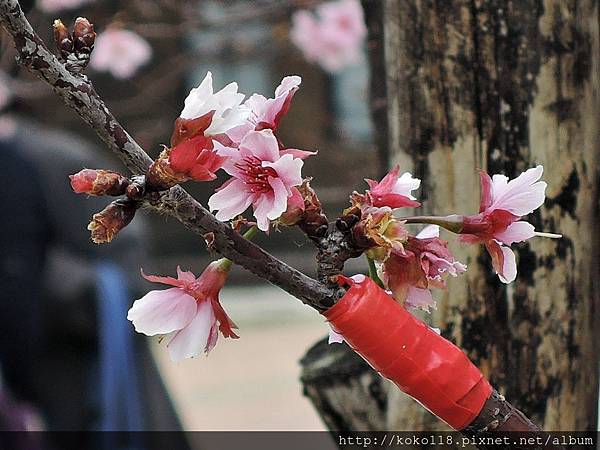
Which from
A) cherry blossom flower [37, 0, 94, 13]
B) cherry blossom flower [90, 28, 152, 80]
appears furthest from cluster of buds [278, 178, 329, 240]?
cherry blossom flower [90, 28, 152, 80]

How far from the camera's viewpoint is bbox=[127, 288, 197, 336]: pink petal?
0.80m

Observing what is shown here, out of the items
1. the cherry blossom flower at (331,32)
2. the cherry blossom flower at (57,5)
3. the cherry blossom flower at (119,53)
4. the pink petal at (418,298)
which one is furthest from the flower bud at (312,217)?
the cherry blossom flower at (119,53)

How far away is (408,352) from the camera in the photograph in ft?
2.61

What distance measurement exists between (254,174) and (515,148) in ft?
1.98

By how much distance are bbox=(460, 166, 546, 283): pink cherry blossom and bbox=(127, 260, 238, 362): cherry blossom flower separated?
0.23 m

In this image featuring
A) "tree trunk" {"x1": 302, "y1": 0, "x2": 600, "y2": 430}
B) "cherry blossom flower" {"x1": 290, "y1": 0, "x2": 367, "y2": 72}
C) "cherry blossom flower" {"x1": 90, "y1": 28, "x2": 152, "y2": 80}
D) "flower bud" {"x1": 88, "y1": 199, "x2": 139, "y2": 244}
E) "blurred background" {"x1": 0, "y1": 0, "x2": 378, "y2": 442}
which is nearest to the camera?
"flower bud" {"x1": 88, "y1": 199, "x2": 139, "y2": 244}

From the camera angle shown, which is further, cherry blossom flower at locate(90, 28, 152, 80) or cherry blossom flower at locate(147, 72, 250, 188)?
cherry blossom flower at locate(90, 28, 152, 80)

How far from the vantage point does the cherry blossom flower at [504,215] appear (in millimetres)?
819

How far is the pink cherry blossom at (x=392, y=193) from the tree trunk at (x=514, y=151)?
0.49 m

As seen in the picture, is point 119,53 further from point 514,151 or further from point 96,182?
point 96,182

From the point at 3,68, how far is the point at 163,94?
528 cm

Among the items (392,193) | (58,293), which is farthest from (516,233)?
(58,293)

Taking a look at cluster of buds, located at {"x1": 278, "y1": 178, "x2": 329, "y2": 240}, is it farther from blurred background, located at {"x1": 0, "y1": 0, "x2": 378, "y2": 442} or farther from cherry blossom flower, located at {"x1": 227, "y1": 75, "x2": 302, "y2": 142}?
blurred background, located at {"x1": 0, "y1": 0, "x2": 378, "y2": 442}

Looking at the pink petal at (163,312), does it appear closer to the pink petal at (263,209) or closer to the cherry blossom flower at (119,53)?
the pink petal at (263,209)
